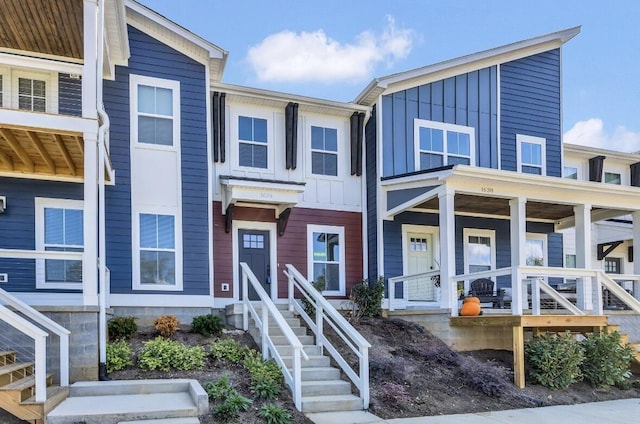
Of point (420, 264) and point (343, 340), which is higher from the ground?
point (420, 264)

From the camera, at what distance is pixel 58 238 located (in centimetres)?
1020

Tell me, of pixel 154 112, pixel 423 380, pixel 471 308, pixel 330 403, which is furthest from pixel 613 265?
pixel 154 112

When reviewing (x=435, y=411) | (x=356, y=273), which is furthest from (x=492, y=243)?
(x=435, y=411)

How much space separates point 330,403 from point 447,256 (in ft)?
14.8

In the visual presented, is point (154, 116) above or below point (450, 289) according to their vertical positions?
above

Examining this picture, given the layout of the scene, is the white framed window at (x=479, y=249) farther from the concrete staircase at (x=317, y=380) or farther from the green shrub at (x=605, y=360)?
the concrete staircase at (x=317, y=380)

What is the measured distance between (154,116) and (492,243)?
29.4ft

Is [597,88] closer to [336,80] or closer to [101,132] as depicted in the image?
[336,80]

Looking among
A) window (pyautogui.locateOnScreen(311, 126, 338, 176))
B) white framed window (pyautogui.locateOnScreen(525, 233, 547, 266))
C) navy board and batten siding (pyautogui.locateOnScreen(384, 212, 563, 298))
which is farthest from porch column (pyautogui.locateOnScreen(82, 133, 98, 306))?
white framed window (pyautogui.locateOnScreen(525, 233, 547, 266))

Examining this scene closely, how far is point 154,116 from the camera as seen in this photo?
36.3 feet

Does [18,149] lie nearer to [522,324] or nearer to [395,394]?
[395,394]

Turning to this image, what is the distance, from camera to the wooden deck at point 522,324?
9070 mm

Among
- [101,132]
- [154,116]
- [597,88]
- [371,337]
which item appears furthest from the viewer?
[597,88]

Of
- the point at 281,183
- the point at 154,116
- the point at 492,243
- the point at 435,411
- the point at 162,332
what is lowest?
the point at 435,411
